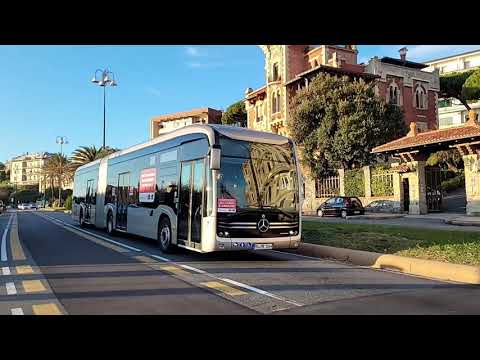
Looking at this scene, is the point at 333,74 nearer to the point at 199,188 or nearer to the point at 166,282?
A: the point at 199,188

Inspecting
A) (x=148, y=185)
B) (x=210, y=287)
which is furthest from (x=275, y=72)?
(x=210, y=287)

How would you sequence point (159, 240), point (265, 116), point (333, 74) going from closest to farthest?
point (159, 240)
point (333, 74)
point (265, 116)

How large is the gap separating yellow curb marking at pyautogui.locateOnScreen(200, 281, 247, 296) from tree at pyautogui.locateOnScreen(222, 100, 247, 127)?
60.7 meters

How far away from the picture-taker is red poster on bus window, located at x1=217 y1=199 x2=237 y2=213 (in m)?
9.64

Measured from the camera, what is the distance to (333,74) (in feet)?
144

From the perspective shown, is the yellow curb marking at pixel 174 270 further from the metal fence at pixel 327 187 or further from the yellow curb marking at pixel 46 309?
Result: the metal fence at pixel 327 187

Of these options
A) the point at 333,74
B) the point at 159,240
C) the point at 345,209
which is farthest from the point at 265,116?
the point at 159,240

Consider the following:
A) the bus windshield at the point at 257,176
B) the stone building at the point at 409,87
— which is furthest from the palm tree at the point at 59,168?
the bus windshield at the point at 257,176

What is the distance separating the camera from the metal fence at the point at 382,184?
3149 cm

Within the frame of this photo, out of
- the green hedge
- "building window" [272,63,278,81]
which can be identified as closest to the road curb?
the green hedge

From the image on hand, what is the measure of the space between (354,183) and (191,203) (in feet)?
87.1

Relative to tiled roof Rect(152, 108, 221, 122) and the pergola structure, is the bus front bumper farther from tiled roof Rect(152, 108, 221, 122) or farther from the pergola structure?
tiled roof Rect(152, 108, 221, 122)
